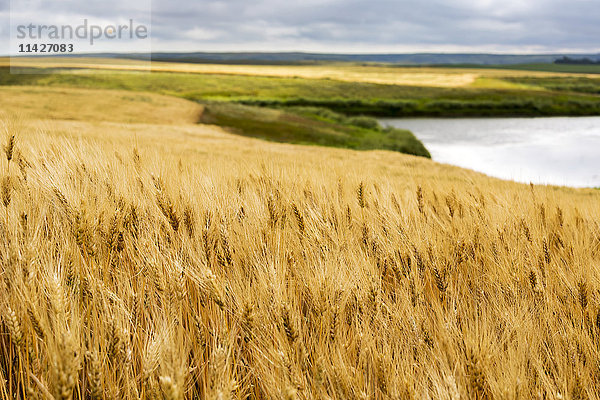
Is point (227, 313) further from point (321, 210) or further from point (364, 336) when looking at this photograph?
point (321, 210)

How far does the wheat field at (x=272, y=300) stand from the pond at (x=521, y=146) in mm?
16737

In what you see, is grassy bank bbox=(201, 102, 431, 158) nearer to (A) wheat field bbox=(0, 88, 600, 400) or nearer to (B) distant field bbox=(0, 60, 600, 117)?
(B) distant field bbox=(0, 60, 600, 117)

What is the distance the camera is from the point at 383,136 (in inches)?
1454

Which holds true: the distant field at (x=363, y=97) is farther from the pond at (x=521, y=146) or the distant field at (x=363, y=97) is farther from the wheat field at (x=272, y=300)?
the wheat field at (x=272, y=300)

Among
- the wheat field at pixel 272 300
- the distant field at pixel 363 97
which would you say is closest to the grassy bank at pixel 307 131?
the distant field at pixel 363 97

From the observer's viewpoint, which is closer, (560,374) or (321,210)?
(560,374)

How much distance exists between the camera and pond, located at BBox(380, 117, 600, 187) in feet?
85.8

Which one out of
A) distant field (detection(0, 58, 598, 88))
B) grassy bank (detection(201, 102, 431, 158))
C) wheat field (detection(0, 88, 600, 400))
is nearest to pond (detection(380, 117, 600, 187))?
grassy bank (detection(201, 102, 431, 158))

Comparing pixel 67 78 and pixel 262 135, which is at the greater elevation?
pixel 67 78

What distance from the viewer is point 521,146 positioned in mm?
36500

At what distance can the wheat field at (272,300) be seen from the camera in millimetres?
1317

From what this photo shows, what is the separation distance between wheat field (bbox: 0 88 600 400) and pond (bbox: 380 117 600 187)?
16.7 meters

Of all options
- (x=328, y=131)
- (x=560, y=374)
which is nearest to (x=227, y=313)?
(x=560, y=374)

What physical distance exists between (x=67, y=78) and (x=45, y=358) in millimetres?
83171
